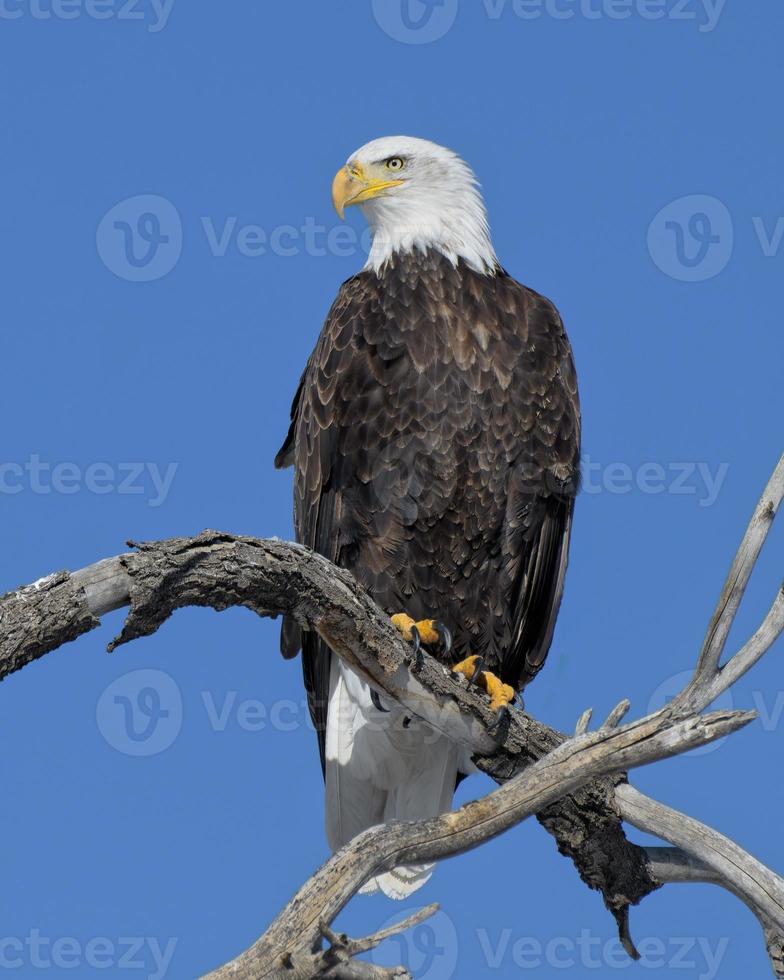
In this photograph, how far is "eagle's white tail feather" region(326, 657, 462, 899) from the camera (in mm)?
6156

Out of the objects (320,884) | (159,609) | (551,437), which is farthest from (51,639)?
(551,437)

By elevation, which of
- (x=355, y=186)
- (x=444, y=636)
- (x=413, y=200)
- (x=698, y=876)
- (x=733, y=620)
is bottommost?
(x=698, y=876)

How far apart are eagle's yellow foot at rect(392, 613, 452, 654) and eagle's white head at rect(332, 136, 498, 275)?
1.58 meters

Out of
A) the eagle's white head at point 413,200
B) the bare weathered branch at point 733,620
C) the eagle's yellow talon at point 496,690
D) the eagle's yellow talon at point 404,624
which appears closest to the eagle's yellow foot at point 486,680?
the eagle's yellow talon at point 496,690

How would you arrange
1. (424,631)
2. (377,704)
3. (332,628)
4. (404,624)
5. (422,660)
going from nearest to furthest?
1. (332,628)
2. (422,660)
3. (404,624)
4. (424,631)
5. (377,704)

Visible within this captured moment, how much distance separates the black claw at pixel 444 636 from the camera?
5.68 metres

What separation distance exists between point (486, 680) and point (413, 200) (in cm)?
218

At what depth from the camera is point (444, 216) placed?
637cm

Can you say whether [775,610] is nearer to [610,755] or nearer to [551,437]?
[610,755]

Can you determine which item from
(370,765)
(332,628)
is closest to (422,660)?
(332,628)

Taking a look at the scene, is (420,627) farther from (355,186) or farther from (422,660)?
(355,186)

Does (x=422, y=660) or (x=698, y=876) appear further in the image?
(x=422, y=660)

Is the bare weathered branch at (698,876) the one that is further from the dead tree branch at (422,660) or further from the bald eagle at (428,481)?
the bald eagle at (428,481)

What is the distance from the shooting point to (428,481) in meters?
5.68
